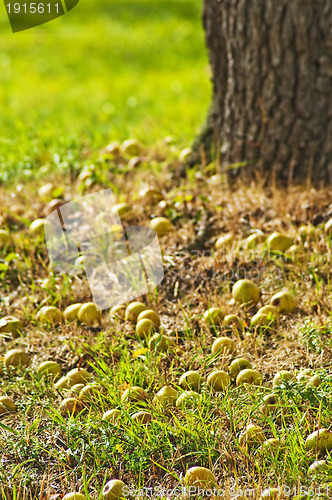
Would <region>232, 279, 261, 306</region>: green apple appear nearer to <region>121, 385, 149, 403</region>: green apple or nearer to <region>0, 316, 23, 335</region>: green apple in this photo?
<region>121, 385, 149, 403</region>: green apple

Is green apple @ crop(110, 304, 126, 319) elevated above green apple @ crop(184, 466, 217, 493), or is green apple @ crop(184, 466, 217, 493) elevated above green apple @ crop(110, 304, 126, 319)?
green apple @ crop(184, 466, 217, 493)

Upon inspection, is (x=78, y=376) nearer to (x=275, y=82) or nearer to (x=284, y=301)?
(x=284, y=301)

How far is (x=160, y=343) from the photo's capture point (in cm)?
298

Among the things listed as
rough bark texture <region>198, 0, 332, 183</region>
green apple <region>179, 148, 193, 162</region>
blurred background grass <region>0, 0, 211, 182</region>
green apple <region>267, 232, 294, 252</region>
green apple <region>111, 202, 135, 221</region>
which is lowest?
blurred background grass <region>0, 0, 211, 182</region>

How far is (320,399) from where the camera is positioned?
8.09 feet

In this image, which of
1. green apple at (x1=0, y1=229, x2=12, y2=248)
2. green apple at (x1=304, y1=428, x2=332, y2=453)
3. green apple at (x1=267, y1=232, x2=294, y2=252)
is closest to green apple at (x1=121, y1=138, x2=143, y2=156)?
green apple at (x1=0, y1=229, x2=12, y2=248)

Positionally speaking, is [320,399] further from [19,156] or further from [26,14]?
[19,156]

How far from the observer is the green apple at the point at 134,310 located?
10.6ft

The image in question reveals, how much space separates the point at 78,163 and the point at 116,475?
304 cm

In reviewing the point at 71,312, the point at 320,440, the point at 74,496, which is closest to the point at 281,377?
the point at 320,440

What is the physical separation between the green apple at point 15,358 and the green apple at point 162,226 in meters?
1.24

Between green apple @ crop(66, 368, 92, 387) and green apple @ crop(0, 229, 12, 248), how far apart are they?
1366 millimetres

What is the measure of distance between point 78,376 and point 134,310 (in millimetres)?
539

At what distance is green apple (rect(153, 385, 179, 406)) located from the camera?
261cm
